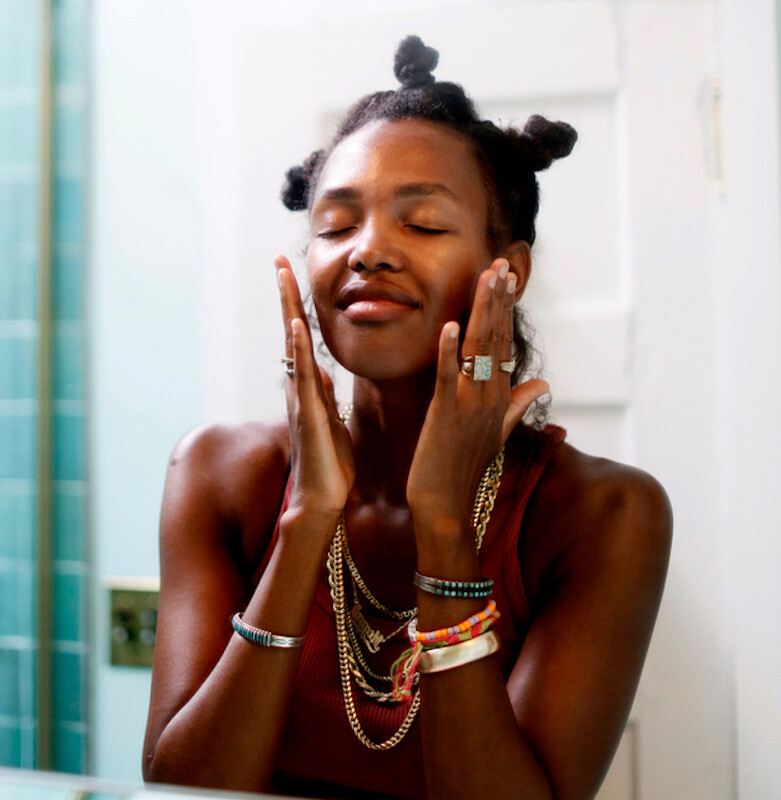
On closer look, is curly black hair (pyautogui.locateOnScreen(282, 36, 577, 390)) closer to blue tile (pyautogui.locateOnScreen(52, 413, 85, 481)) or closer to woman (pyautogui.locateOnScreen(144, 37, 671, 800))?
woman (pyautogui.locateOnScreen(144, 37, 671, 800))

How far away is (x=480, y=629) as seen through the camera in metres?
0.54

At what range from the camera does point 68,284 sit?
2.26 feet

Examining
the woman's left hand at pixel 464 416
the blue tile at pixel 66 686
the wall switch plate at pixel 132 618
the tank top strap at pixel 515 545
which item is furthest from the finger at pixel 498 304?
the blue tile at pixel 66 686

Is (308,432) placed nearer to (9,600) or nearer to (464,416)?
(464,416)

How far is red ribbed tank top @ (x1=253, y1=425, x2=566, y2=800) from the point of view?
1.91ft

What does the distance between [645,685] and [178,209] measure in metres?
0.58

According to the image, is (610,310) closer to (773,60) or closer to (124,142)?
(773,60)

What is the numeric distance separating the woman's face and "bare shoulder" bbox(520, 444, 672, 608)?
6.3 inches

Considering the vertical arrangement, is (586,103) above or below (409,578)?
above

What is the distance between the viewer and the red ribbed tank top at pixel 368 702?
0.58 metres

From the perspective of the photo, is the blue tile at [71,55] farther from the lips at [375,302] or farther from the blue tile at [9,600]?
the blue tile at [9,600]

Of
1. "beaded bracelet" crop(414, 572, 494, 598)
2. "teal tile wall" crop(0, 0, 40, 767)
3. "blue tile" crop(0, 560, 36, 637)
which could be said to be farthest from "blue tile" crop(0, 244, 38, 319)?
"beaded bracelet" crop(414, 572, 494, 598)

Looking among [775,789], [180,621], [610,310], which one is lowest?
[775,789]

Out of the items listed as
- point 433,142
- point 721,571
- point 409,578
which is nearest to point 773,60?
point 433,142
